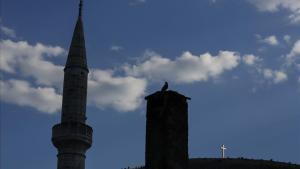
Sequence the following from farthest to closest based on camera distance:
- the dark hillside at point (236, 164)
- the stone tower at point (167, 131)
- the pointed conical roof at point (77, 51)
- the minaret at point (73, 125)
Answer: the pointed conical roof at point (77, 51) < the minaret at point (73, 125) < the dark hillside at point (236, 164) < the stone tower at point (167, 131)

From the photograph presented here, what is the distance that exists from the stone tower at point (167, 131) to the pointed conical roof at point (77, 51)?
1205 inches

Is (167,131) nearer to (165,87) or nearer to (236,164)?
(165,87)

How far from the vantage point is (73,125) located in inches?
1710

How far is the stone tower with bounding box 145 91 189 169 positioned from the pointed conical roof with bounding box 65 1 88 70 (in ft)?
100

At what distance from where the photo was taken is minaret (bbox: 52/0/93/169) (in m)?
43.5

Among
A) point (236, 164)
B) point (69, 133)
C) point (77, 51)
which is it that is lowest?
point (236, 164)

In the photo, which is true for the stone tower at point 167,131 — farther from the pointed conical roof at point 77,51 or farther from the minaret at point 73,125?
the pointed conical roof at point 77,51

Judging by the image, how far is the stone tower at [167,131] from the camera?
1452cm

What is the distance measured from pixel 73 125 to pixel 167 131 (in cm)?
2939

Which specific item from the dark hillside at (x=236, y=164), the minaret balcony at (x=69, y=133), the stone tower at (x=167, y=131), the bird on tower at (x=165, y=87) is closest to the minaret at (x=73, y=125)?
the minaret balcony at (x=69, y=133)

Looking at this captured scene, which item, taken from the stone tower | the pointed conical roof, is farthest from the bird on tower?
the pointed conical roof

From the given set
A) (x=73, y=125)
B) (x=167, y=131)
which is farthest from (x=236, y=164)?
(x=167, y=131)

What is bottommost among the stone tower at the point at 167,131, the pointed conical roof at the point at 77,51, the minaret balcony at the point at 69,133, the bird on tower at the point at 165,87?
the stone tower at the point at 167,131

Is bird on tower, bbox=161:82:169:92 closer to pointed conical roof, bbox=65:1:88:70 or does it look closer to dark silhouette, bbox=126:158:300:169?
dark silhouette, bbox=126:158:300:169
